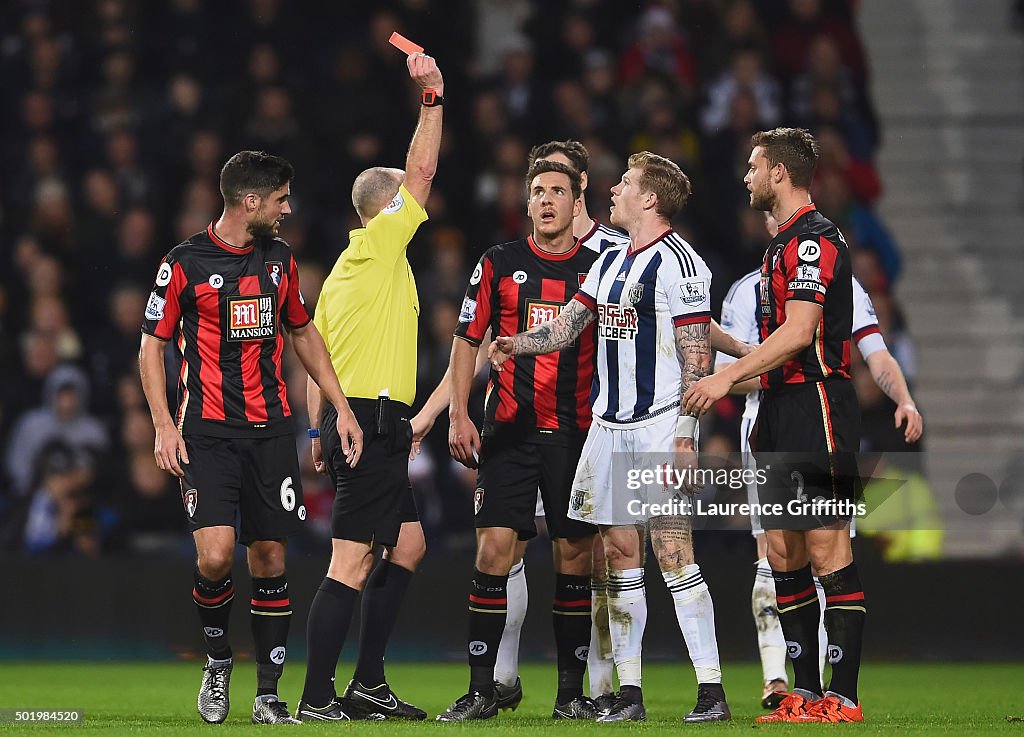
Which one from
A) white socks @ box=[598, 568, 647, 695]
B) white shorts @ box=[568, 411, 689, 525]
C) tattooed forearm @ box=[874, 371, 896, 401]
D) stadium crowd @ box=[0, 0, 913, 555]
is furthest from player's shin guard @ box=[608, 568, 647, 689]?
stadium crowd @ box=[0, 0, 913, 555]

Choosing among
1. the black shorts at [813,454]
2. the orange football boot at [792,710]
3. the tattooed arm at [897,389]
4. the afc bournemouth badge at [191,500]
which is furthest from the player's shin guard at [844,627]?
the afc bournemouth badge at [191,500]

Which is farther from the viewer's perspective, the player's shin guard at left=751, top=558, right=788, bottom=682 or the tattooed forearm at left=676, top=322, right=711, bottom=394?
the player's shin guard at left=751, top=558, right=788, bottom=682

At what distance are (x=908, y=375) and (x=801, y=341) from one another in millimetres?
6044

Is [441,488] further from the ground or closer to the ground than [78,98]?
closer to the ground

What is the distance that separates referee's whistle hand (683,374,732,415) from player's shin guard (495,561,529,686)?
1.42 metres

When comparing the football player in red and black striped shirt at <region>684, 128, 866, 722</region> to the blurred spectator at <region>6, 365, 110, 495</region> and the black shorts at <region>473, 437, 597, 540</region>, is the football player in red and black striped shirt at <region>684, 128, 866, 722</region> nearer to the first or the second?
the black shorts at <region>473, 437, 597, 540</region>

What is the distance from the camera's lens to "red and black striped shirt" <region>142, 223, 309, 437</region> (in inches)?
239

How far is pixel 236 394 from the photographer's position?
6.09 meters

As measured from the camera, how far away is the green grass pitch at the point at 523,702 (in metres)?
5.57

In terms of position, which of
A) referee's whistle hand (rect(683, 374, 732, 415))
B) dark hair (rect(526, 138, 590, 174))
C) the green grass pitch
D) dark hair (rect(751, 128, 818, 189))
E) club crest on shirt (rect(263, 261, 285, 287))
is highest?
dark hair (rect(526, 138, 590, 174))

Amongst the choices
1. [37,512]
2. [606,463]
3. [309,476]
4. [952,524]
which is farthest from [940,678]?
[37,512]

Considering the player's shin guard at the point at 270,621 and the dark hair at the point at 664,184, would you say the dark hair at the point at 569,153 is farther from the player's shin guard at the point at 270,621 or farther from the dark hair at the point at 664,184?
the player's shin guard at the point at 270,621

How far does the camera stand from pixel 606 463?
6070 mm

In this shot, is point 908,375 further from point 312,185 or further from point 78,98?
point 78,98
